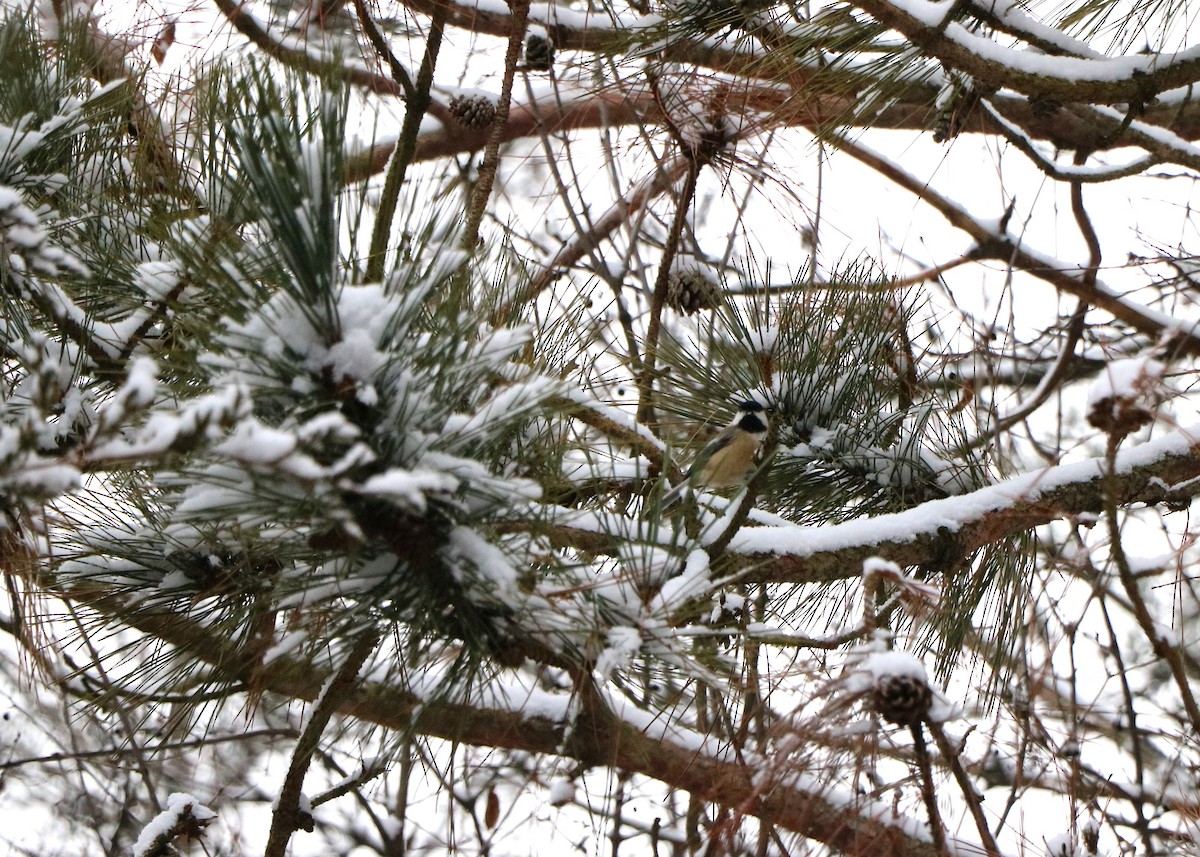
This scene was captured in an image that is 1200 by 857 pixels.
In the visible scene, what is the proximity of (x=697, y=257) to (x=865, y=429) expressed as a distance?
96 centimetres

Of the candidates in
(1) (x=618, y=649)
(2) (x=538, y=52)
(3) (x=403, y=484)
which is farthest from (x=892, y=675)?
(2) (x=538, y=52)

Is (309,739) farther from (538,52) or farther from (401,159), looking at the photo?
(538,52)

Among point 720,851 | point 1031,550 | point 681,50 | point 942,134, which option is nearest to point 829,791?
point 720,851

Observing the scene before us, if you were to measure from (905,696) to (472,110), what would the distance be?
2846 millimetres

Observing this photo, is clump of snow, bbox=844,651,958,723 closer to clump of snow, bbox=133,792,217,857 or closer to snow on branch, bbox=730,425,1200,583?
snow on branch, bbox=730,425,1200,583

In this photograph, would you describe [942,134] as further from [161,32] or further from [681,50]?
[161,32]

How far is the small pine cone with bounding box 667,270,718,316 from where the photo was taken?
8.79 ft

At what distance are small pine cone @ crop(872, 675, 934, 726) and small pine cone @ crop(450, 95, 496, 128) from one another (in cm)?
279

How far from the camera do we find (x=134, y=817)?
4.00 m

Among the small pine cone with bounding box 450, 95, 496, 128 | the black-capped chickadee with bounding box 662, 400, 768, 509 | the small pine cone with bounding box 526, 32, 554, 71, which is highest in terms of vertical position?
the small pine cone with bounding box 450, 95, 496, 128

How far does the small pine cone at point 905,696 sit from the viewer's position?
987 millimetres

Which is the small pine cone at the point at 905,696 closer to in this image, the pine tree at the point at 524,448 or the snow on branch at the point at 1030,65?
the pine tree at the point at 524,448

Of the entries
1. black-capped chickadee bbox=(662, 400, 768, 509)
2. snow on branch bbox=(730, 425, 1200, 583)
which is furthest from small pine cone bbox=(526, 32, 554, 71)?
snow on branch bbox=(730, 425, 1200, 583)

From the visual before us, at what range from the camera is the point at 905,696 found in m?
0.99
